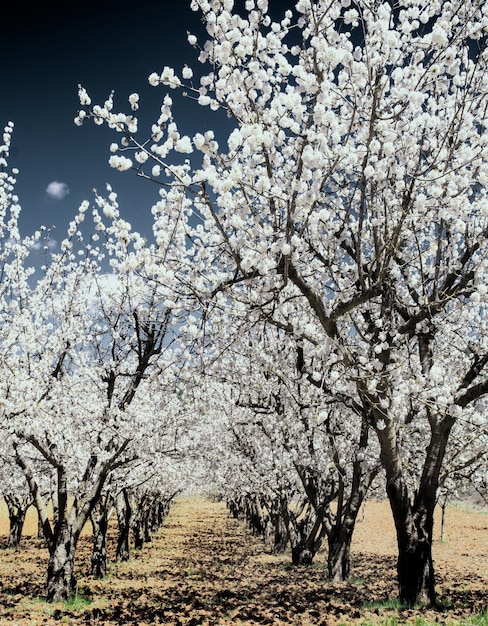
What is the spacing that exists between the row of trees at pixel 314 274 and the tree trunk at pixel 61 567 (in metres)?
0.07

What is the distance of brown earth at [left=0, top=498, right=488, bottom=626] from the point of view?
319 inches

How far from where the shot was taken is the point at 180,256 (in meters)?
6.50

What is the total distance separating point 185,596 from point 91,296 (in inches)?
299

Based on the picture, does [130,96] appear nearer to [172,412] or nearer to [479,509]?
[172,412]

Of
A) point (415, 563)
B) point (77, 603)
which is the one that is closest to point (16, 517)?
point (77, 603)

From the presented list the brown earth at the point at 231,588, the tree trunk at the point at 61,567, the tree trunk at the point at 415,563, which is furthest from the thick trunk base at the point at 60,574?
the tree trunk at the point at 415,563

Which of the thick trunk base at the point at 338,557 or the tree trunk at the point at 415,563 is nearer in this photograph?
the tree trunk at the point at 415,563

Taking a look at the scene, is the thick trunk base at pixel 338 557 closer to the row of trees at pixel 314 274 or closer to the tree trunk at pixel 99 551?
the row of trees at pixel 314 274

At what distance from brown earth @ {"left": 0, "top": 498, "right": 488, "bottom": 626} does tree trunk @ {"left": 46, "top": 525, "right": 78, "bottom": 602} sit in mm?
337

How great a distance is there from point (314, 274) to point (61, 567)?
A: 8.98 metres

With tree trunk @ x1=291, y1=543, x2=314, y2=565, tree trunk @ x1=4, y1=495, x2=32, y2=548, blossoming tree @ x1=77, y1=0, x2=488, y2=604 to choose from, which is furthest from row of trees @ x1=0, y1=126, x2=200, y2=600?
tree trunk @ x1=4, y1=495, x2=32, y2=548

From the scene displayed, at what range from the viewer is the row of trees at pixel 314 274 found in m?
5.00

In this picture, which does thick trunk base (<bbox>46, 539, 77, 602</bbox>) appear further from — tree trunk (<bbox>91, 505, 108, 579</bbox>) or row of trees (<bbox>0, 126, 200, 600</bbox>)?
tree trunk (<bbox>91, 505, 108, 579</bbox>)

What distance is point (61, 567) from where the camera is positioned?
11023 millimetres
